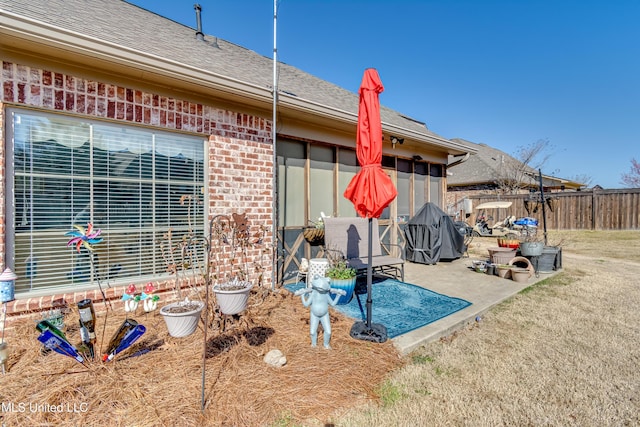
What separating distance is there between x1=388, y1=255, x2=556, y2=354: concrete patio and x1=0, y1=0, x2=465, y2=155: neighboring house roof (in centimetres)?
308

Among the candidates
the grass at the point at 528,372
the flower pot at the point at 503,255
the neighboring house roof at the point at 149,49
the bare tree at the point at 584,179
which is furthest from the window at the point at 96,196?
the bare tree at the point at 584,179

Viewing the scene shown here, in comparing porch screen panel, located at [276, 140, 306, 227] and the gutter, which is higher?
the gutter

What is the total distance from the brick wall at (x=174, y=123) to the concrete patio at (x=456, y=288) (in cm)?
257

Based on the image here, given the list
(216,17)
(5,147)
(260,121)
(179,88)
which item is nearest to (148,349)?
(5,147)

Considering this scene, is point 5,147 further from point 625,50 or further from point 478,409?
point 625,50

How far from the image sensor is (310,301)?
305 cm

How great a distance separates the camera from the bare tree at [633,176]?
2905 centimetres

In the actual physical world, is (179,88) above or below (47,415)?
above

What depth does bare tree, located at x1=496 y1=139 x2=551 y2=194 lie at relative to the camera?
20.1 m

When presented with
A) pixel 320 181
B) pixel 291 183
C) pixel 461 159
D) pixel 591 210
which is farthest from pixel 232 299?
pixel 591 210

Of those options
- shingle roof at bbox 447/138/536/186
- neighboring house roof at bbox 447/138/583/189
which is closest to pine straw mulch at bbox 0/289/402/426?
neighboring house roof at bbox 447/138/583/189

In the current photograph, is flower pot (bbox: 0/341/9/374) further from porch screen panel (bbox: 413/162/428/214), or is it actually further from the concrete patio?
porch screen panel (bbox: 413/162/428/214)

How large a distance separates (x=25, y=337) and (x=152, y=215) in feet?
5.57

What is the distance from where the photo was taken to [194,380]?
2436 mm
